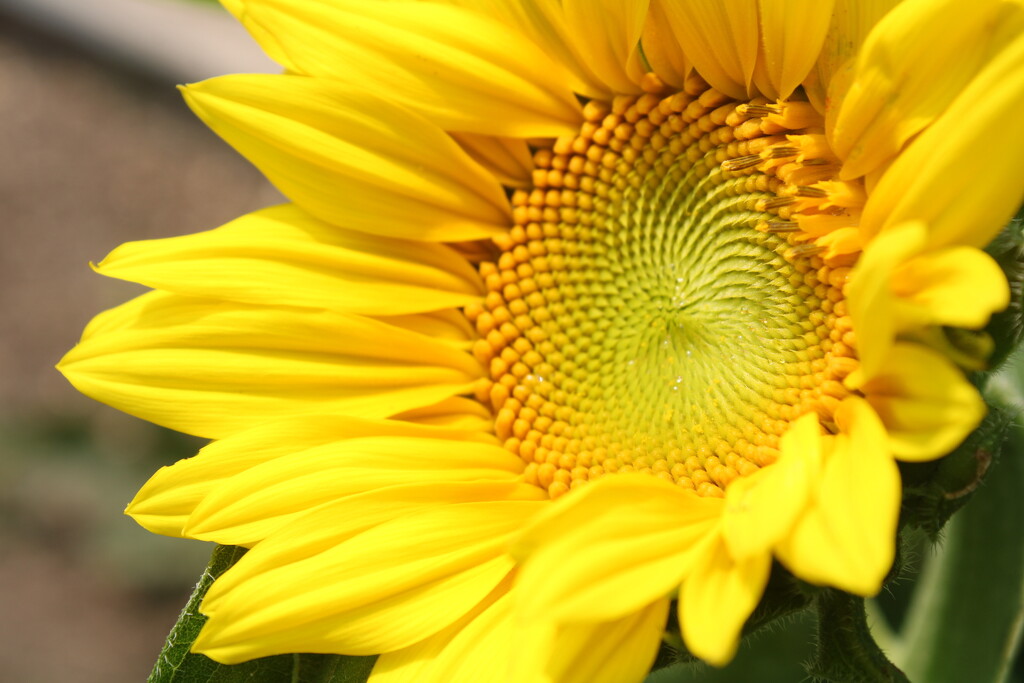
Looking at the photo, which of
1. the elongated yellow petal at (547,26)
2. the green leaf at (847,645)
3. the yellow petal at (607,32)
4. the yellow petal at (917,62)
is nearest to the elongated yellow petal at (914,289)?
the yellow petal at (917,62)

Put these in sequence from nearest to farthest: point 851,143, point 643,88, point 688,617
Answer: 1. point 688,617
2. point 851,143
3. point 643,88

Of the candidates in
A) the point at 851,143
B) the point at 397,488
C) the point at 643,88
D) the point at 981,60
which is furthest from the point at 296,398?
the point at 981,60

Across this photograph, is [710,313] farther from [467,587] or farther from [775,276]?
[467,587]

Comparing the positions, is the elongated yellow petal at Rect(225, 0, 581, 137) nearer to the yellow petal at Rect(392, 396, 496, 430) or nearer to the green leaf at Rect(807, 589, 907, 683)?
the yellow petal at Rect(392, 396, 496, 430)

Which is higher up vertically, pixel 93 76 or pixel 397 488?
pixel 93 76

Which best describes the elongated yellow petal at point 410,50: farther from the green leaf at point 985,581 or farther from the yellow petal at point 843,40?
the green leaf at point 985,581

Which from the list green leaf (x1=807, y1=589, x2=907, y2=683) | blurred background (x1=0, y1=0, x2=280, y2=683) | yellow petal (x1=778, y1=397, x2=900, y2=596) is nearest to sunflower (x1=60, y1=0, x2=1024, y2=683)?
yellow petal (x1=778, y1=397, x2=900, y2=596)

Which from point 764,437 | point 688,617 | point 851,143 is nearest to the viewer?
point 688,617
